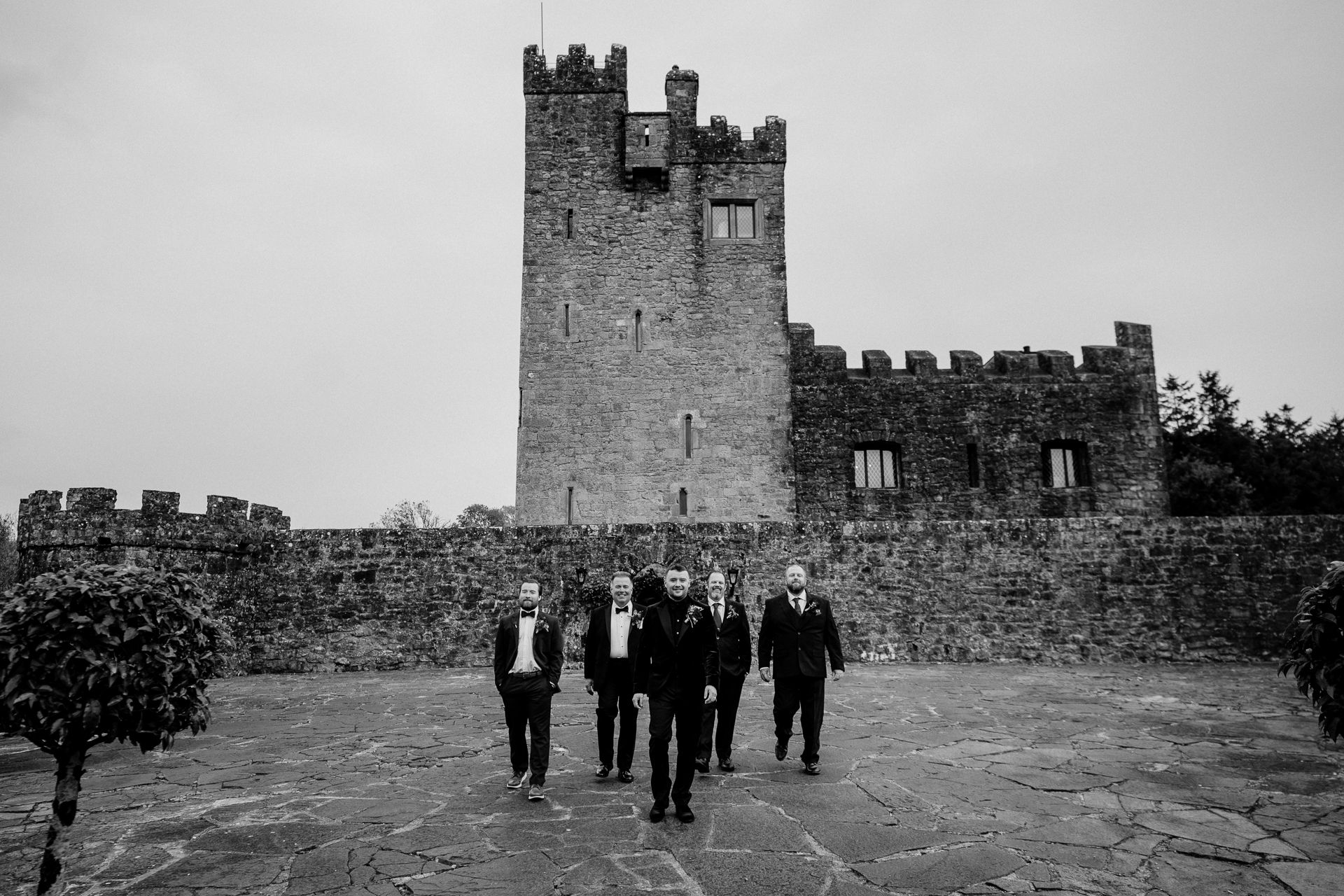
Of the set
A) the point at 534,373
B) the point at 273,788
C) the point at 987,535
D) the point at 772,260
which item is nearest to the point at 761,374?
the point at 772,260

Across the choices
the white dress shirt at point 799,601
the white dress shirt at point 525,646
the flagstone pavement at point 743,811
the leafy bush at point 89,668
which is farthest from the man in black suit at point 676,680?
the leafy bush at point 89,668

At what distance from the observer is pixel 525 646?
6102 millimetres

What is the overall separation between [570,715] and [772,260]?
601 inches

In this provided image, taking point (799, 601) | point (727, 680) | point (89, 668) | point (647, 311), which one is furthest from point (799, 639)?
point (647, 311)

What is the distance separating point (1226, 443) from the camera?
1155 inches

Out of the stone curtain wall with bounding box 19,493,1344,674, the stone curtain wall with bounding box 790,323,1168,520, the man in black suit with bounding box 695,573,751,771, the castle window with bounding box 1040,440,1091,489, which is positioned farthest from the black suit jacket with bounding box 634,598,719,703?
Answer: the castle window with bounding box 1040,440,1091,489

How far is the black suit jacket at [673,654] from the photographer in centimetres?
559

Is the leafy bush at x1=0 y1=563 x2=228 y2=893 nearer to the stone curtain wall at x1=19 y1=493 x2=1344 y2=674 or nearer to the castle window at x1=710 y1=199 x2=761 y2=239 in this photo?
the stone curtain wall at x1=19 y1=493 x2=1344 y2=674

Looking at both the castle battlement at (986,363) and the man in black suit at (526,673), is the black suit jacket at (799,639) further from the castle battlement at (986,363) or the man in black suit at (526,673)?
the castle battlement at (986,363)

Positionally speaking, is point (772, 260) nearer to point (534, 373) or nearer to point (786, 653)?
point (534, 373)

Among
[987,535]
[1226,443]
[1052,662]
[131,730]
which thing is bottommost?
[1052,662]

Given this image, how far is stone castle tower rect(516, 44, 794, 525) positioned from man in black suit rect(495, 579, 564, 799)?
13892mm

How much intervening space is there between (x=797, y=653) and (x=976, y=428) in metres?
16.4

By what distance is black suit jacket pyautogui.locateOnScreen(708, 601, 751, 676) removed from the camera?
691cm
